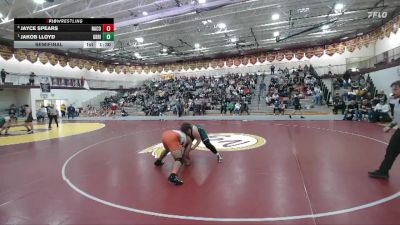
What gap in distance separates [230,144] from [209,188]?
3.66 metres

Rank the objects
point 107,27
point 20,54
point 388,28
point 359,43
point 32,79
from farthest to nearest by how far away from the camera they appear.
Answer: point 359,43 → point 20,54 → point 32,79 → point 388,28 → point 107,27

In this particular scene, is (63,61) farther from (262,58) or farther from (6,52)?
(262,58)

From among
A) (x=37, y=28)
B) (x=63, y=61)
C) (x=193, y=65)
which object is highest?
(x=193, y=65)

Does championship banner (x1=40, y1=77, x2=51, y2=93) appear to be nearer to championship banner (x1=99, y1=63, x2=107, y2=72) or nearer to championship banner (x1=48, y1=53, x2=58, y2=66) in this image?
championship banner (x1=48, y1=53, x2=58, y2=66)

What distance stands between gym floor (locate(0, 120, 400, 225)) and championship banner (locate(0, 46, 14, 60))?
2273cm

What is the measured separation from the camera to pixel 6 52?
80.7 ft

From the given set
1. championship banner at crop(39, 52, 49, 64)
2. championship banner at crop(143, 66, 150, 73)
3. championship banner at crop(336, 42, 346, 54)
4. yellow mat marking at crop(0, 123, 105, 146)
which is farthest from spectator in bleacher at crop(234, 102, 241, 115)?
Answer: championship banner at crop(143, 66, 150, 73)

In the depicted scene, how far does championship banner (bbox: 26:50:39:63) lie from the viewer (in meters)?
26.8

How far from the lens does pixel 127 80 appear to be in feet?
132

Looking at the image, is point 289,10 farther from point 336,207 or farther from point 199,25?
point 336,207

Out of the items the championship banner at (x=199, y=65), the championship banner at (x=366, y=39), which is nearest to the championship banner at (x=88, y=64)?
the championship banner at (x=199, y=65)

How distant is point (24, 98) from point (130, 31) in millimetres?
13180

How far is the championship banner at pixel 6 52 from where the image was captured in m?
24.2
